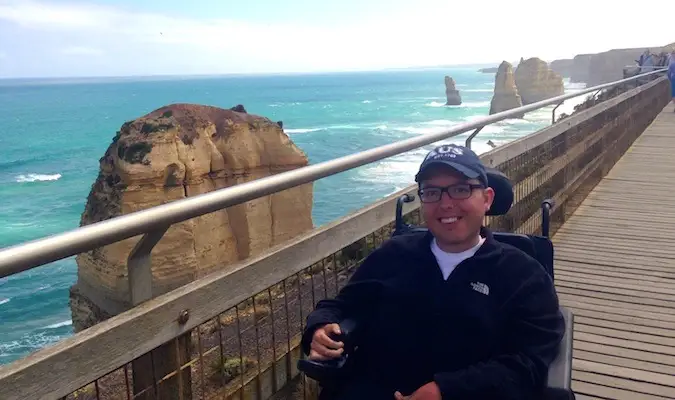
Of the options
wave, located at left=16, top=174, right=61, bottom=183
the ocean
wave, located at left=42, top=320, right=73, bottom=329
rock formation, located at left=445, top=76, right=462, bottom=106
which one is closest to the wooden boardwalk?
the ocean

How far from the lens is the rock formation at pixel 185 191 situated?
2303cm

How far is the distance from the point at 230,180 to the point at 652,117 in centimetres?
1771

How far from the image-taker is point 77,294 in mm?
24047

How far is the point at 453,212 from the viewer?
219 cm

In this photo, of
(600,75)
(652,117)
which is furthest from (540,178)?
(600,75)

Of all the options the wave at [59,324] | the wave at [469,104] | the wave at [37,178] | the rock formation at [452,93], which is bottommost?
the wave at [59,324]

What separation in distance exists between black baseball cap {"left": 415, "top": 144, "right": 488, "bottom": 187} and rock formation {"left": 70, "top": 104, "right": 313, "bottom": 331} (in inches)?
721

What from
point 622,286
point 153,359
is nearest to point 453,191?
point 153,359

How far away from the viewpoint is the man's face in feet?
7.19

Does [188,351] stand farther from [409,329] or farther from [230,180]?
[230,180]

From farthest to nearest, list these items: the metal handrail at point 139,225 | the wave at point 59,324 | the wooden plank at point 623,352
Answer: the wave at point 59,324 → the wooden plank at point 623,352 → the metal handrail at point 139,225

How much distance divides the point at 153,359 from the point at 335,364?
610mm

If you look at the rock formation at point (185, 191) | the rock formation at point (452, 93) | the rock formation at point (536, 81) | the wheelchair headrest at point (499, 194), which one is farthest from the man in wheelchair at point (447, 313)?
the rock formation at point (452, 93)

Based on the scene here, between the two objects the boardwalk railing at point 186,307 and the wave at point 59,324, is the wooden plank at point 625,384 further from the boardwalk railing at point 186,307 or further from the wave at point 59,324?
the wave at point 59,324
